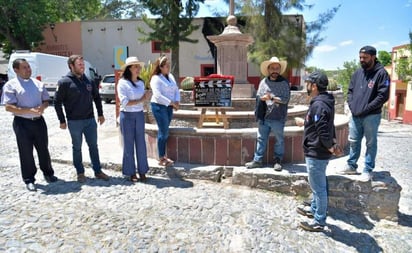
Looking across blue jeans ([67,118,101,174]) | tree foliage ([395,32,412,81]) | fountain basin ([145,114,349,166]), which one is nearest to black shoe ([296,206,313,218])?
fountain basin ([145,114,349,166])

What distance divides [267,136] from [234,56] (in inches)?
136

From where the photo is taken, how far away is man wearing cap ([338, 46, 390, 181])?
3.53 meters

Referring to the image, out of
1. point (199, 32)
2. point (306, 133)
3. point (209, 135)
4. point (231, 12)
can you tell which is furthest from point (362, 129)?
point (199, 32)

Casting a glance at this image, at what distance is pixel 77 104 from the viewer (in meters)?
4.23

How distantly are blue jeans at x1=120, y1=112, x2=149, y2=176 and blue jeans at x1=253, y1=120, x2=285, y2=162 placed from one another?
1.57 meters

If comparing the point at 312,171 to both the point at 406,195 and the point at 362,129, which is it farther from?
the point at 406,195

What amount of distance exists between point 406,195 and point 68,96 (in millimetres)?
4836

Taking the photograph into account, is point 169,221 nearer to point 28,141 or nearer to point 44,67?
point 28,141

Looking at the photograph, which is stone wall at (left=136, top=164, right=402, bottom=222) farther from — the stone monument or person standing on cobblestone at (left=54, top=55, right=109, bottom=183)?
the stone monument

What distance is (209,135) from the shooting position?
4.71 m

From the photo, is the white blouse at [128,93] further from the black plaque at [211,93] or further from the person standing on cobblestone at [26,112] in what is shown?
the black plaque at [211,93]

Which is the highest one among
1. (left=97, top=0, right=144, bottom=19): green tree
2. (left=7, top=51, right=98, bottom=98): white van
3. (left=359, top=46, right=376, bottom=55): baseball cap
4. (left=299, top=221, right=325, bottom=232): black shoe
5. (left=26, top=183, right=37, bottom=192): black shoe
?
(left=97, top=0, right=144, bottom=19): green tree

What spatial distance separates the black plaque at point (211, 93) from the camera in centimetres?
529

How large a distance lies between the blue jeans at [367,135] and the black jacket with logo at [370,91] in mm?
81
